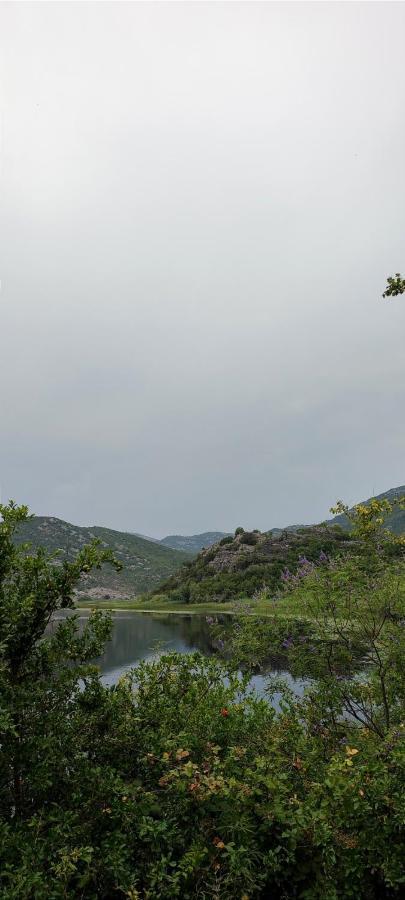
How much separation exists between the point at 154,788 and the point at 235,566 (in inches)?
4537

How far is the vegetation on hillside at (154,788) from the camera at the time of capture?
13.8 ft

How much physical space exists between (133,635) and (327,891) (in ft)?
237

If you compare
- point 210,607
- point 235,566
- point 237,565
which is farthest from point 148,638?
point 235,566

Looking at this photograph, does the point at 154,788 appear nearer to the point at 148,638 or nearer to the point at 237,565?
the point at 148,638

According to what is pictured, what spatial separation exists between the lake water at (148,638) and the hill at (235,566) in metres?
11.0

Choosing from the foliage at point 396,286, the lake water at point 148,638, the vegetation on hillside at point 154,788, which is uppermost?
the foliage at point 396,286

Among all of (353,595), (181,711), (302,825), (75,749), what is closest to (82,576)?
(75,749)

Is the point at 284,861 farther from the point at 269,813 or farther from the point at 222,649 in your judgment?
the point at 222,649

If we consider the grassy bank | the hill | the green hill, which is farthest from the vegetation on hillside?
the hill

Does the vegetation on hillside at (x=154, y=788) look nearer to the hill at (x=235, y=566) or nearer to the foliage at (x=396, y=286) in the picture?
the foliage at (x=396, y=286)

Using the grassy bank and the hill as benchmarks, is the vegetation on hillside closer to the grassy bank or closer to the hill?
the grassy bank

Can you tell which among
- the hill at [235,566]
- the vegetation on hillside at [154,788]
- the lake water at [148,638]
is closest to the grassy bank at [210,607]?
the hill at [235,566]

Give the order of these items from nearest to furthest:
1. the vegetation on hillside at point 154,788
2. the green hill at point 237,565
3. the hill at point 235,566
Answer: the vegetation on hillside at point 154,788, the green hill at point 237,565, the hill at point 235,566

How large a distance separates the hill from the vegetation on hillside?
77545 millimetres
